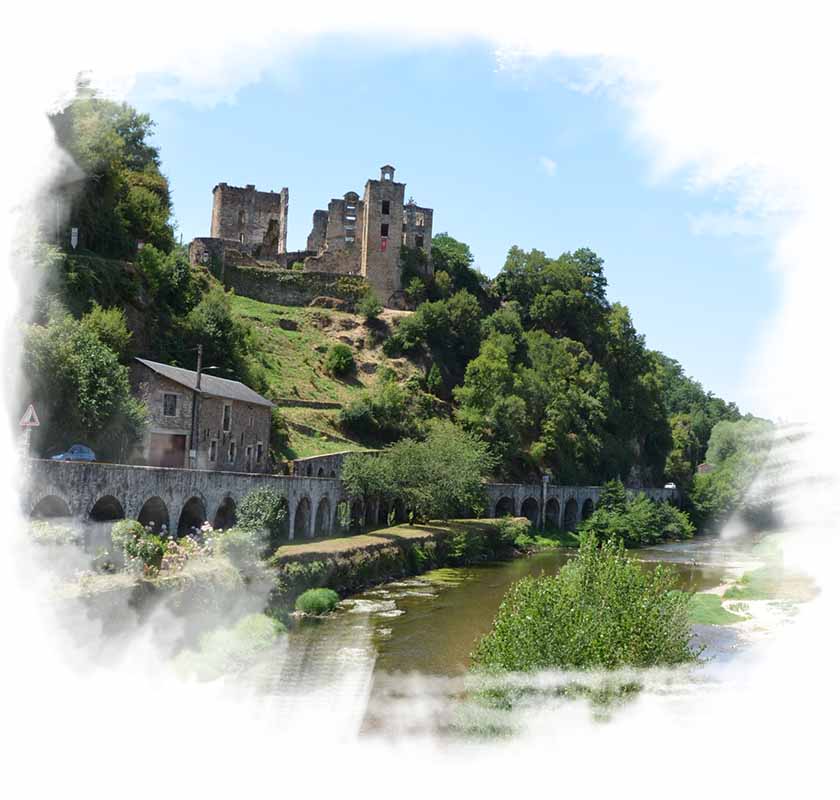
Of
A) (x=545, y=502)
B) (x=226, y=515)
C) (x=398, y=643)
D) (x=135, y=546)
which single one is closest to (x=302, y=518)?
(x=226, y=515)

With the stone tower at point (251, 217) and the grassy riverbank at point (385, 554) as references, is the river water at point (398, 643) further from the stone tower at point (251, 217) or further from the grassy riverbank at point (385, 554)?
the stone tower at point (251, 217)

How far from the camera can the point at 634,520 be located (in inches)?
2518

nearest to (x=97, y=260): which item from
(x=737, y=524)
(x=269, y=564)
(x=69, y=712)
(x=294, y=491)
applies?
(x=294, y=491)

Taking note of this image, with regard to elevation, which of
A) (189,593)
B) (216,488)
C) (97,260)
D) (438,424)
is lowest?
(189,593)

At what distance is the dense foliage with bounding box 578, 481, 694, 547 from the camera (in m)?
62.9

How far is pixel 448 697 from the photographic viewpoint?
2141 centimetres

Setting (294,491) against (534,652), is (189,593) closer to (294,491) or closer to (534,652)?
(534,652)

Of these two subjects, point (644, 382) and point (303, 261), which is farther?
point (644, 382)

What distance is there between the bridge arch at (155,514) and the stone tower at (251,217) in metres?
51.6

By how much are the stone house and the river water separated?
10.8 metres

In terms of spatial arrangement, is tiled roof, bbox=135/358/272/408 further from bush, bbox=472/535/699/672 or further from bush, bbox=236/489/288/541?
bush, bbox=472/535/699/672

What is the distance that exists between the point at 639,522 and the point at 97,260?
4123 cm

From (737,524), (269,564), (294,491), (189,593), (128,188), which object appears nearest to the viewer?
(189,593)

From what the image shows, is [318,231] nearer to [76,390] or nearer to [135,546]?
[76,390]
